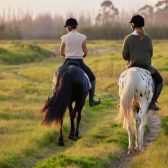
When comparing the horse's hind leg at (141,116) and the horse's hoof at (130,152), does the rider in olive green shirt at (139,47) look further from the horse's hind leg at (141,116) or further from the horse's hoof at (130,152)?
the horse's hoof at (130,152)

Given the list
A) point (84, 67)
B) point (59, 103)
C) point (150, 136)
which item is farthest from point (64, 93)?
point (150, 136)

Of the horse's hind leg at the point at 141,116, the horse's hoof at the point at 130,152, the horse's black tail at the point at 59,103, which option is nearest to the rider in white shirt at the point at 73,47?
the horse's black tail at the point at 59,103

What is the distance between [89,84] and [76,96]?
0.44 metres

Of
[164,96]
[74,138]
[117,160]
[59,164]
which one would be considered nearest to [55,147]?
[74,138]

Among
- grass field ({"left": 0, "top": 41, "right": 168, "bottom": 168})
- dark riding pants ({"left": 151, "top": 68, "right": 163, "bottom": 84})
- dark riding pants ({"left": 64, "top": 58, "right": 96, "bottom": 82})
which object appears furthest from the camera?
dark riding pants ({"left": 64, "top": 58, "right": 96, "bottom": 82})

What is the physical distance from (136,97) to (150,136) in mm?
1982

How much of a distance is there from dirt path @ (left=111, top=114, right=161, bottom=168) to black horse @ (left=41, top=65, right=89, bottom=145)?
1490 millimetres

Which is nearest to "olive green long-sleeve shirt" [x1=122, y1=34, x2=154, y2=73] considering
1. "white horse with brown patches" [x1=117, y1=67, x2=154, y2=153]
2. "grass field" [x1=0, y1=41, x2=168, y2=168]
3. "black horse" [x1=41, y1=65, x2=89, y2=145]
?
"white horse with brown patches" [x1=117, y1=67, x2=154, y2=153]

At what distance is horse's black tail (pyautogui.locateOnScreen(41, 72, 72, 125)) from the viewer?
9.16 m

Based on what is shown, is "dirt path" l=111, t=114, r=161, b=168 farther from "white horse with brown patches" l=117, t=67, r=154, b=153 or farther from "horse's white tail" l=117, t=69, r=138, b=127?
"horse's white tail" l=117, t=69, r=138, b=127

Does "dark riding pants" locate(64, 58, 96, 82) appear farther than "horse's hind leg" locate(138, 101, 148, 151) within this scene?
Yes

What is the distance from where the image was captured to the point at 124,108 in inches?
342

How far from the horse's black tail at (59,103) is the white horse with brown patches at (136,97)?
3.65 feet

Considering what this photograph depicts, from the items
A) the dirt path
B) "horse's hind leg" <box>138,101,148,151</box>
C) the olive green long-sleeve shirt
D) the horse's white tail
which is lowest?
the dirt path
